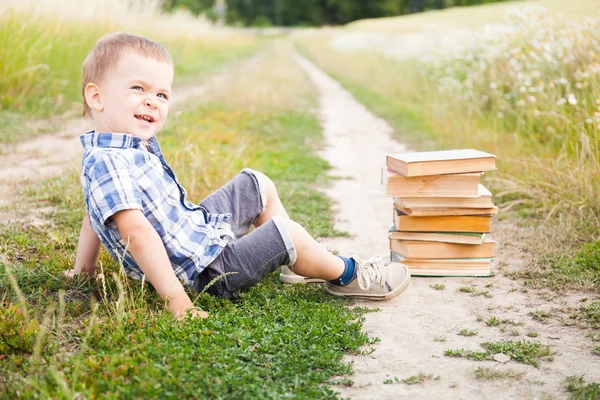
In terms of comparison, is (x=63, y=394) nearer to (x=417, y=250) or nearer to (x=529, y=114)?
(x=417, y=250)

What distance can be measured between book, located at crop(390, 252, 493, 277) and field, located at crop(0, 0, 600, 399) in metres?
0.10

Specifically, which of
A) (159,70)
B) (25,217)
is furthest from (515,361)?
(25,217)

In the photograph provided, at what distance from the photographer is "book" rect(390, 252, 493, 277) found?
3.73 m

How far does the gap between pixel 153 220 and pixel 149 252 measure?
19 centimetres

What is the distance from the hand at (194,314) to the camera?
275 cm

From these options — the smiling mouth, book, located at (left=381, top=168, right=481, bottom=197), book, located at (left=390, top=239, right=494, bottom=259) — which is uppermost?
the smiling mouth

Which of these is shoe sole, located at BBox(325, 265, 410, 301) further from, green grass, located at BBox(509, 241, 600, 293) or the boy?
green grass, located at BBox(509, 241, 600, 293)

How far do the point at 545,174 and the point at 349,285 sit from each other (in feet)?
8.33

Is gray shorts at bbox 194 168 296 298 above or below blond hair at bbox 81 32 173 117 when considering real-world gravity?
below

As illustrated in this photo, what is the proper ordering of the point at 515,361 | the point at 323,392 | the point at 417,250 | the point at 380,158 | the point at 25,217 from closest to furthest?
the point at 323,392 < the point at 515,361 < the point at 417,250 < the point at 25,217 < the point at 380,158

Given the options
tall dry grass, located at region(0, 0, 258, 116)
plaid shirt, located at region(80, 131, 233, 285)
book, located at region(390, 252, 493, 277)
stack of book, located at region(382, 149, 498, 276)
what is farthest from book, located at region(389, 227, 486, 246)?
tall dry grass, located at region(0, 0, 258, 116)

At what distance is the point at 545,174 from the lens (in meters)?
5.00

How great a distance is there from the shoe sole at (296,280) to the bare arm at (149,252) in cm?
80

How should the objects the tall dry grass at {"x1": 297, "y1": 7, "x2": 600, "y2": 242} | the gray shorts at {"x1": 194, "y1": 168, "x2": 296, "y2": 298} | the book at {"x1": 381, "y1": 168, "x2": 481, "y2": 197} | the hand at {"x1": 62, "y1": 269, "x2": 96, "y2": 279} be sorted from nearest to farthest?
1. the gray shorts at {"x1": 194, "y1": 168, "x2": 296, "y2": 298}
2. the hand at {"x1": 62, "y1": 269, "x2": 96, "y2": 279}
3. the book at {"x1": 381, "y1": 168, "x2": 481, "y2": 197}
4. the tall dry grass at {"x1": 297, "y1": 7, "x2": 600, "y2": 242}
